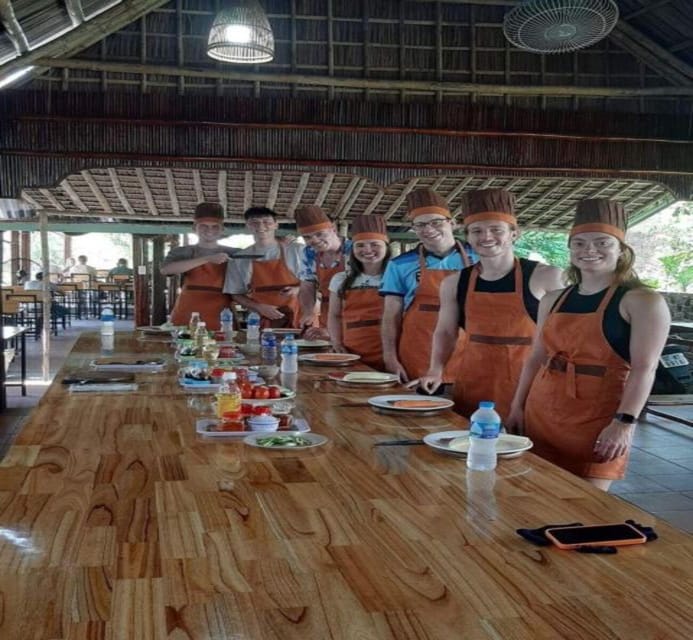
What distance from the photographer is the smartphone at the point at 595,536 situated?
143 cm

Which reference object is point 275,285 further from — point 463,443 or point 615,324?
point 463,443

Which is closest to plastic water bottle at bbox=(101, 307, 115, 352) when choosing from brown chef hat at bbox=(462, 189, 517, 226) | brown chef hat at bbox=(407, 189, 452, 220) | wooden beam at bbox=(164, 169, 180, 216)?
brown chef hat at bbox=(407, 189, 452, 220)

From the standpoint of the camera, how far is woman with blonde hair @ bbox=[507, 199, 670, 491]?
2510 millimetres

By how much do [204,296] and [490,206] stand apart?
3256 millimetres

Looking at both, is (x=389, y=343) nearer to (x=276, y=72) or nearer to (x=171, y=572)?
(x=171, y=572)

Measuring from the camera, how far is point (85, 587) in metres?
1.25

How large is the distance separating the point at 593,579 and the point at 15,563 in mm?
950

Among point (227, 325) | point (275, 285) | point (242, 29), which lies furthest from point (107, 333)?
point (242, 29)

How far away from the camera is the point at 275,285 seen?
6.05 m

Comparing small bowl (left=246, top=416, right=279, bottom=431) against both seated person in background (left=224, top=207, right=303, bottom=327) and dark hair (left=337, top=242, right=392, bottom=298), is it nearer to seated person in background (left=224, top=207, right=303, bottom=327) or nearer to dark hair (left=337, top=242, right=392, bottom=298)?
dark hair (left=337, top=242, right=392, bottom=298)

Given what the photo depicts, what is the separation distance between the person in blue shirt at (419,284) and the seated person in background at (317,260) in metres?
0.91

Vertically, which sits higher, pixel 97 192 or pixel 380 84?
pixel 380 84

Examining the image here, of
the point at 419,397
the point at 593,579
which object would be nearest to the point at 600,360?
the point at 419,397

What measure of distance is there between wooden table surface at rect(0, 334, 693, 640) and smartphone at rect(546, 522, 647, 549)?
0.07ft
